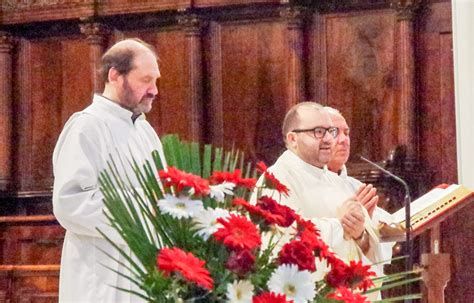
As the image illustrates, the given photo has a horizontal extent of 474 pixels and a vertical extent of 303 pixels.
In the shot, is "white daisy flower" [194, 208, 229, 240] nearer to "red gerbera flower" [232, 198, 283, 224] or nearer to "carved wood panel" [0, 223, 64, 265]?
"red gerbera flower" [232, 198, 283, 224]

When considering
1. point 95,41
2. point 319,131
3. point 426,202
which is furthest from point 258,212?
point 95,41

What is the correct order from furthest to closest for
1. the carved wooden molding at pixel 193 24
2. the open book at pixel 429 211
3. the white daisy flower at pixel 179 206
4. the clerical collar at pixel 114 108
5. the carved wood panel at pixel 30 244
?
the carved wood panel at pixel 30 244 < the carved wooden molding at pixel 193 24 < the open book at pixel 429 211 < the clerical collar at pixel 114 108 < the white daisy flower at pixel 179 206

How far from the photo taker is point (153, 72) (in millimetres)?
4285

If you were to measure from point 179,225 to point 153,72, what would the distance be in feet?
6.63

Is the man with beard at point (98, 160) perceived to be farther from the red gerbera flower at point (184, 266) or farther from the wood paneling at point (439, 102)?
the wood paneling at point (439, 102)

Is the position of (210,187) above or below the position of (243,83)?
below

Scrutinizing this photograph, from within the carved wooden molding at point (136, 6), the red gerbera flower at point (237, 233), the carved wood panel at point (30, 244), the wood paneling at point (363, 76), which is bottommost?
the carved wood panel at point (30, 244)

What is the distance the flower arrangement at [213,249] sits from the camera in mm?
2258

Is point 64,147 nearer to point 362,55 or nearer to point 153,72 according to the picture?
point 153,72

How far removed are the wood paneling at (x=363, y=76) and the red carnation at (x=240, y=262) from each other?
614 centimetres

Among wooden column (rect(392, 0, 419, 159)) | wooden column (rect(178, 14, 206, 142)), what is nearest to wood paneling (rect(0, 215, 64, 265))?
wooden column (rect(178, 14, 206, 142))

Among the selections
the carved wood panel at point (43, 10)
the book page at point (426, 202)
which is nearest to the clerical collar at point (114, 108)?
the book page at point (426, 202)

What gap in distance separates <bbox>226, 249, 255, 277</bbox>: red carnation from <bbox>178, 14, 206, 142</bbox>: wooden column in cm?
651

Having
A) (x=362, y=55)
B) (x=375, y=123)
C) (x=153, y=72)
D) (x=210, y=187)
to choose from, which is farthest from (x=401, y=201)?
(x=210, y=187)
